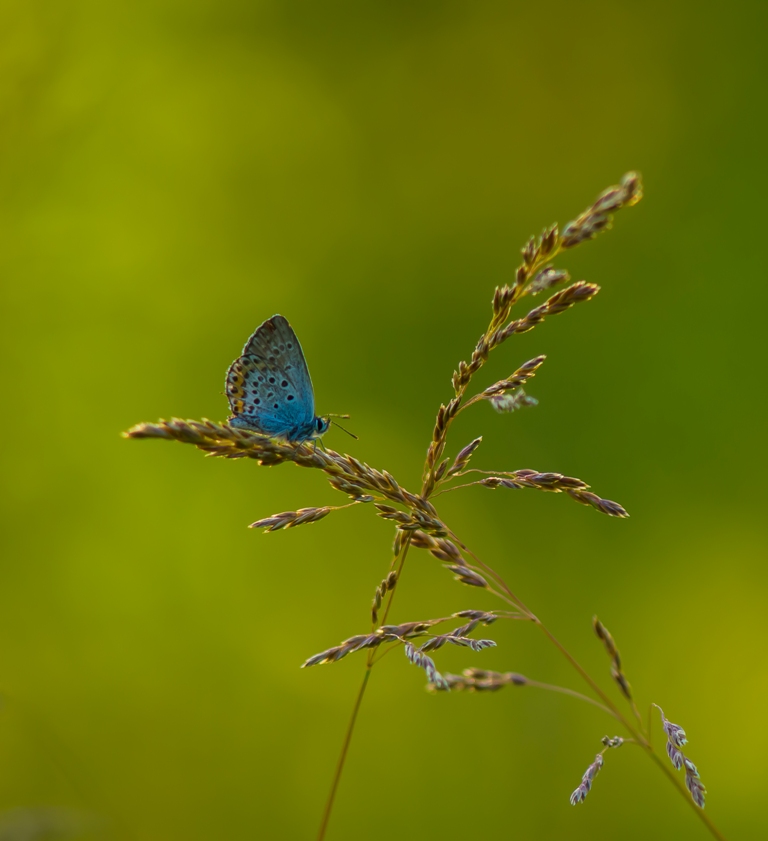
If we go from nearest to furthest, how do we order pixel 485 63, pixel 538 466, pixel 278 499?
pixel 538 466
pixel 278 499
pixel 485 63


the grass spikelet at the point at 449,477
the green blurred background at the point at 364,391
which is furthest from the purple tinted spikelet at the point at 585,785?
the green blurred background at the point at 364,391

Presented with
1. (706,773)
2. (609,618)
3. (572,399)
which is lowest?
(706,773)

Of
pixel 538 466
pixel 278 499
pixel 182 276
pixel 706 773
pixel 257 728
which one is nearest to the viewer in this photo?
pixel 706 773

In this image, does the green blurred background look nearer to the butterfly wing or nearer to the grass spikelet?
the butterfly wing

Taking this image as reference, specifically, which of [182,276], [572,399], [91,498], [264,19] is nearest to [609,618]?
[572,399]

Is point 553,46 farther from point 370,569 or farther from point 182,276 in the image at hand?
point 370,569

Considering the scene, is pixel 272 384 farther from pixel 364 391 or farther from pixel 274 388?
pixel 364 391

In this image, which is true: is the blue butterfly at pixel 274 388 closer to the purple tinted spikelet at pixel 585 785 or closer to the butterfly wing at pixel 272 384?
the butterfly wing at pixel 272 384
